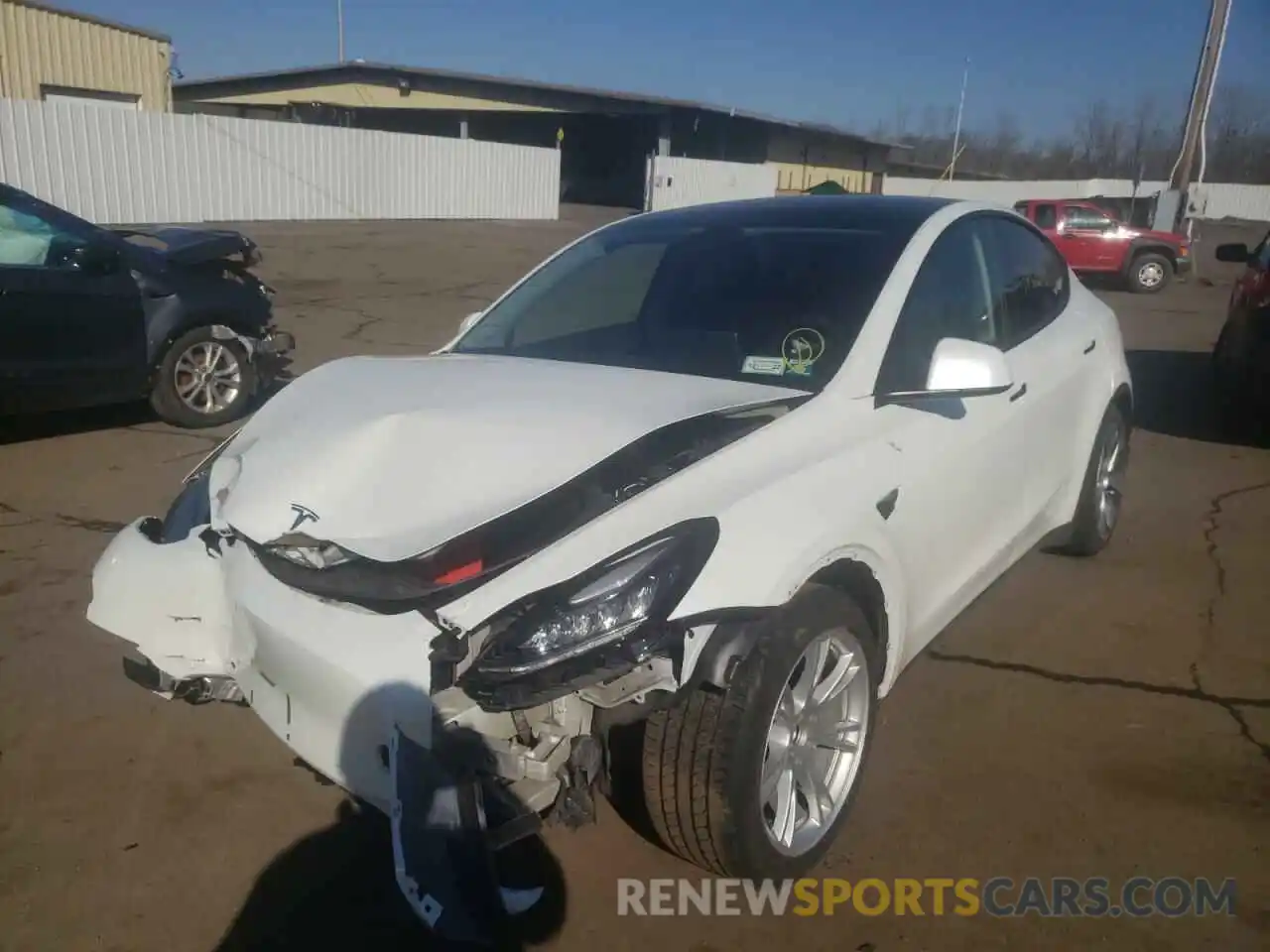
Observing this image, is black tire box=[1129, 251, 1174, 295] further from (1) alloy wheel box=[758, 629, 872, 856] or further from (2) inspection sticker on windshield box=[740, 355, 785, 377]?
(1) alloy wheel box=[758, 629, 872, 856]

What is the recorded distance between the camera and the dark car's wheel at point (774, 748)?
2.31 meters

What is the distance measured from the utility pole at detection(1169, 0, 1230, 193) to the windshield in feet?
70.5

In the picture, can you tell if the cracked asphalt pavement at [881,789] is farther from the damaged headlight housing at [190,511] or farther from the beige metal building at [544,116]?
the beige metal building at [544,116]

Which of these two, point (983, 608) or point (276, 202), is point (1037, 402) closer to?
point (983, 608)

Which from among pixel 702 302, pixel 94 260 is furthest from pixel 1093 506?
pixel 94 260

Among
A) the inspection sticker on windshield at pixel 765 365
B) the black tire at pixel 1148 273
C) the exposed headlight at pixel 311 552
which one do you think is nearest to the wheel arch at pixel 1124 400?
the inspection sticker on windshield at pixel 765 365

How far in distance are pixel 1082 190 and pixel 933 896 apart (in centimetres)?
5145

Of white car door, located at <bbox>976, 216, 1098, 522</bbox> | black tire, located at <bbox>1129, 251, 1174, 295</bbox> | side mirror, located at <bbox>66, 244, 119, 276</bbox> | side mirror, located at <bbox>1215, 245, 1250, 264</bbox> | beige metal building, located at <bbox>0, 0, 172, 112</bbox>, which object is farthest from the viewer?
beige metal building, located at <bbox>0, 0, 172, 112</bbox>

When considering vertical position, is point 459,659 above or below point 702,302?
below

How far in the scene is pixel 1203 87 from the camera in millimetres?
21141

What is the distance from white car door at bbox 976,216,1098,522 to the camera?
3.78 m

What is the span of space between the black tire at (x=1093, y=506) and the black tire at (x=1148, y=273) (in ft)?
54.8

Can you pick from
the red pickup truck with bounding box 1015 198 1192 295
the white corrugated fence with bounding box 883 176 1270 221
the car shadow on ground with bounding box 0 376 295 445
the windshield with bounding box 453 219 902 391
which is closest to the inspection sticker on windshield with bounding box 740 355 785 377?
the windshield with bounding box 453 219 902 391

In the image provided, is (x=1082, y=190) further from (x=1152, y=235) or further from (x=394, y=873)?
(x=394, y=873)
